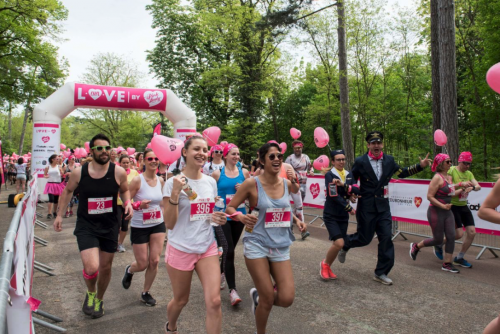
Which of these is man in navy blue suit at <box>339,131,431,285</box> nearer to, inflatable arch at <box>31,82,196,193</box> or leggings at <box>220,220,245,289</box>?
leggings at <box>220,220,245,289</box>

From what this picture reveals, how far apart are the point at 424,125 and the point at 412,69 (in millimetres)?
3884

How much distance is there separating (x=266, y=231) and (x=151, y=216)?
6.38ft

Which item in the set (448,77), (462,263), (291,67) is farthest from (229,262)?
(291,67)

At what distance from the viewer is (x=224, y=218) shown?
11.0ft

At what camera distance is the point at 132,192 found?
5.05 metres

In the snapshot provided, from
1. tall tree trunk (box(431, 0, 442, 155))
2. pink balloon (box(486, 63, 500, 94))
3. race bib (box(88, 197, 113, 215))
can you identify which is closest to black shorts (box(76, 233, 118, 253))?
race bib (box(88, 197, 113, 215))

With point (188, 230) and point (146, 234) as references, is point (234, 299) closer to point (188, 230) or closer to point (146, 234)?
point (146, 234)

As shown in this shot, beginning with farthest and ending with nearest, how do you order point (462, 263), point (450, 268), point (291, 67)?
point (291, 67) → point (462, 263) → point (450, 268)

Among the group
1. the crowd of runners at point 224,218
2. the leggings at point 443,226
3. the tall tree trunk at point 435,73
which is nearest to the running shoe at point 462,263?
the crowd of runners at point 224,218

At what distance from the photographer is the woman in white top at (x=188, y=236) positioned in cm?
328

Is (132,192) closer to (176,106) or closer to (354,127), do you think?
(176,106)

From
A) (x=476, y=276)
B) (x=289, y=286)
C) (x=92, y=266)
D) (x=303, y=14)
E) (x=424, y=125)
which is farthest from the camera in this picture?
(x=424, y=125)

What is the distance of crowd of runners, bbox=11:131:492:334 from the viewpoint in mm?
3361

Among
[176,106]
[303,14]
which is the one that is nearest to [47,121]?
[176,106]
